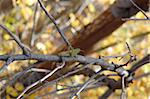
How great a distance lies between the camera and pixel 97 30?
2.61 meters

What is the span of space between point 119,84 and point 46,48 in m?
1.30

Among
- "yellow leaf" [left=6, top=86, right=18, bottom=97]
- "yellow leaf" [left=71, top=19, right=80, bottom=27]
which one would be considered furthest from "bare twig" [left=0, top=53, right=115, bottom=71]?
"yellow leaf" [left=71, top=19, right=80, bottom=27]

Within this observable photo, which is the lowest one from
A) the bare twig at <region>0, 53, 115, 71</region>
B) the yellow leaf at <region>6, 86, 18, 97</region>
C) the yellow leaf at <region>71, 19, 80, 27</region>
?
the bare twig at <region>0, 53, 115, 71</region>

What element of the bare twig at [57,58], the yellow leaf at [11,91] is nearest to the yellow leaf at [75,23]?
the yellow leaf at [11,91]

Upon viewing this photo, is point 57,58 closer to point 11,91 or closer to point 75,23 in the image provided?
point 11,91

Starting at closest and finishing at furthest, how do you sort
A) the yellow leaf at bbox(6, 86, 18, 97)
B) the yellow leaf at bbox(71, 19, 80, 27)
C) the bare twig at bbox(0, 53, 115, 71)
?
the bare twig at bbox(0, 53, 115, 71), the yellow leaf at bbox(6, 86, 18, 97), the yellow leaf at bbox(71, 19, 80, 27)

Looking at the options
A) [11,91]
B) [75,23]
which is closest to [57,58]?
[11,91]

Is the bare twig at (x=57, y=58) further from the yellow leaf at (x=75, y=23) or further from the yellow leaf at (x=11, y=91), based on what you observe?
the yellow leaf at (x=75, y=23)

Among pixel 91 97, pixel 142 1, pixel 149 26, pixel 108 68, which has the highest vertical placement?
pixel 149 26

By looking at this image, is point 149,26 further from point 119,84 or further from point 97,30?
point 119,84

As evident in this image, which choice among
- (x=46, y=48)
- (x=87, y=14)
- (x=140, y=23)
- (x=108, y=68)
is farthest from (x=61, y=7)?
(x=108, y=68)

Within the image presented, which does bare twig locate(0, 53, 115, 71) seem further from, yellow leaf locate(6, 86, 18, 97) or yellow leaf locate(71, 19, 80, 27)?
yellow leaf locate(71, 19, 80, 27)

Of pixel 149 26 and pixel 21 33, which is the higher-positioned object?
pixel 21 33

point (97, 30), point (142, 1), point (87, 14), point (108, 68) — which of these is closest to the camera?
point (108, 68)
